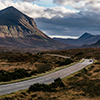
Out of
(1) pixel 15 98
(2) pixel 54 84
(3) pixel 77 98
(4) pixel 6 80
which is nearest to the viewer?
(1) pixel 15 98

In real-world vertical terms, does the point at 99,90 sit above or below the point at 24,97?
below

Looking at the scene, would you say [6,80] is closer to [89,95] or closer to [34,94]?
[34,94]

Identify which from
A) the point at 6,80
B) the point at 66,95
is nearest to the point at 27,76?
the point at 6,80

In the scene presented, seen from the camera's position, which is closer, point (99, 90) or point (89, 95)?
point (89, 95)

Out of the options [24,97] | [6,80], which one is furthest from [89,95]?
[6,80]

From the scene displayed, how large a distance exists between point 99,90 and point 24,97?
10.3 meters

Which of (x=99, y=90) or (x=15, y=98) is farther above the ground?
(x=15, y=98)

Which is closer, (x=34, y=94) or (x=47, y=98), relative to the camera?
(x=47, y=98)

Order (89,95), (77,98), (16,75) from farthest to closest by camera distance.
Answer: (16,75) → (89,95) → (77,98)

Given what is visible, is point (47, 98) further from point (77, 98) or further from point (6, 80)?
point (6, 80)

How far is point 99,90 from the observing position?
846 inches

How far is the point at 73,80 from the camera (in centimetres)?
2825

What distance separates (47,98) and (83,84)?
9.22 m

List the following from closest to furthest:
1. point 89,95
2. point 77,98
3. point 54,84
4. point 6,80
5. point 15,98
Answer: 1. point 15,98
2. point 77,98
3. point 89,95
4. point 54,84
5. point 6,80
